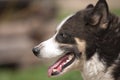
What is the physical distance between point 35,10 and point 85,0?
7698mm

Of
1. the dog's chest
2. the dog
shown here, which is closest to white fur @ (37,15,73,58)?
the dog

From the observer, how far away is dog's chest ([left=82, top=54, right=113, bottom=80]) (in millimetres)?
8156

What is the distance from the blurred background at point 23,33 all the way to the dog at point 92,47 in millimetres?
5379

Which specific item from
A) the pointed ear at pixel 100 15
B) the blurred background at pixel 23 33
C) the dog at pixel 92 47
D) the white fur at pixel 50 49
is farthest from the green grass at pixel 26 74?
the pointed ear at pixel 100 15

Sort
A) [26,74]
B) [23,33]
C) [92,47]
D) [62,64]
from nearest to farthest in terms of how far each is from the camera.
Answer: [92,47] → [62,64] → [26,74] → [23,33]

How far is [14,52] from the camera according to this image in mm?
14844

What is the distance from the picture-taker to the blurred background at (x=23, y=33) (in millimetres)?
14711

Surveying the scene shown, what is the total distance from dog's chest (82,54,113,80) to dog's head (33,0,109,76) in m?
0.06

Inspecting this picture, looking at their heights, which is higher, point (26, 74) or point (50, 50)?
point (26, 74)

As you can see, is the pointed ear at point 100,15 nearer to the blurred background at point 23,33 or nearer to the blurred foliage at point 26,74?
the blurred foliage at point 26,74

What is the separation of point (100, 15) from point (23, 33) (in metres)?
7.21

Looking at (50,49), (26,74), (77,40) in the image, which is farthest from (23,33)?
(77,40)

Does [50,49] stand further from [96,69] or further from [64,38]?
[96,69]

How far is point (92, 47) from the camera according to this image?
8156 millimetres
